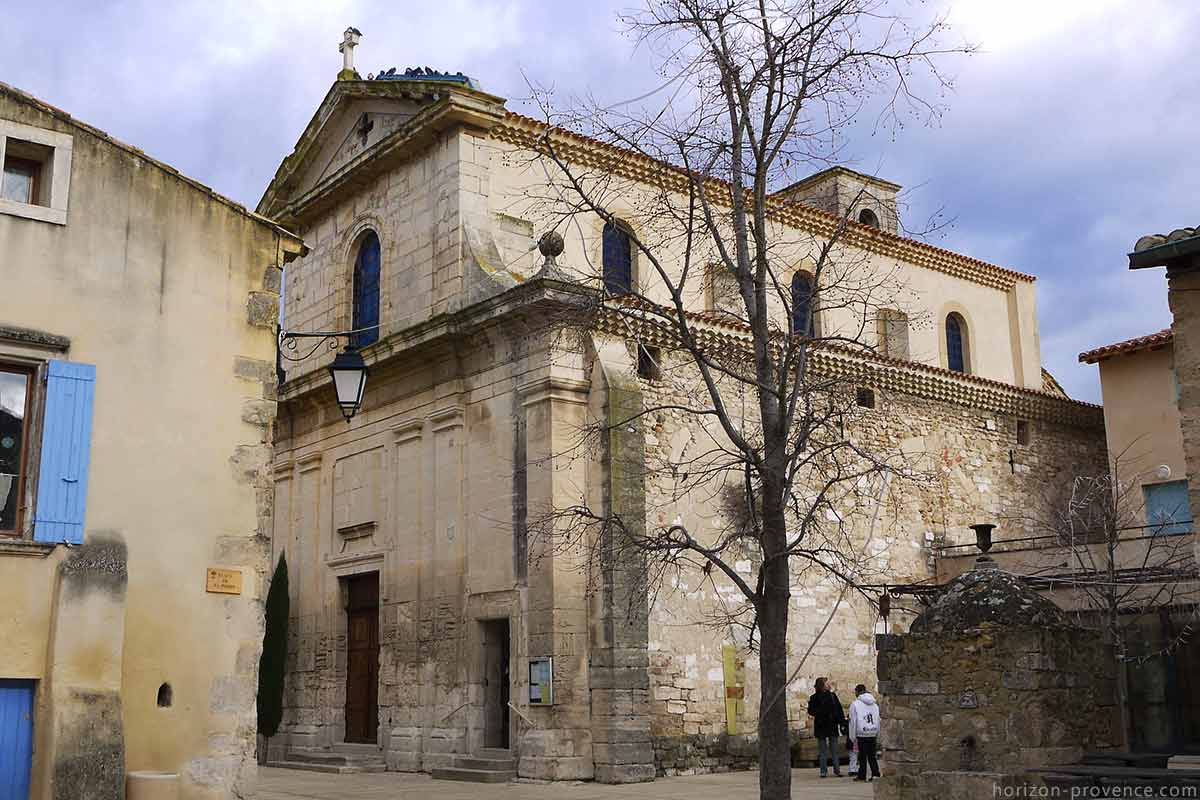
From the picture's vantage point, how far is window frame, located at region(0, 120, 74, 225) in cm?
991

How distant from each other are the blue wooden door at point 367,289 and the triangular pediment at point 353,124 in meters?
1.38

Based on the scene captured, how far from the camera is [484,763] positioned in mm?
16359

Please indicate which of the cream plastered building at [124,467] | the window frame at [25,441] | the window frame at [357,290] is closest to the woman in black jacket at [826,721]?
the cream plastered building at [124,467]

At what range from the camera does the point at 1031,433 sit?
2402 cm

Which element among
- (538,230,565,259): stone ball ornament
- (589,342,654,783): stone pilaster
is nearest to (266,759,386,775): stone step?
(589,342,654,783): stone pilaster

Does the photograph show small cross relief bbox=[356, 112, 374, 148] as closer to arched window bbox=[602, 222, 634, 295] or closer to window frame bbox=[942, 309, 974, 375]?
arched window bbox=[602, 222, 634, 295]

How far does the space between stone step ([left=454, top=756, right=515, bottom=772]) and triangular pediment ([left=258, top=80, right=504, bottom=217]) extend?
9.52m

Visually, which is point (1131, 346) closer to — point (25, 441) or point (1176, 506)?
point (1176, 506)

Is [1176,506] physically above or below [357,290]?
below

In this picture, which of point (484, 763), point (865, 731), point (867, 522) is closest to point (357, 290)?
point (484, 763)

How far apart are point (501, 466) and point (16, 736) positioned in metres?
8.80

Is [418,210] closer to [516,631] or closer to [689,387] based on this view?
[689,387]

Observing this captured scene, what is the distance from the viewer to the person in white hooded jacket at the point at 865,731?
15680 mm

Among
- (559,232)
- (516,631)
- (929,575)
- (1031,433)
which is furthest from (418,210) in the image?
(1031,433)
